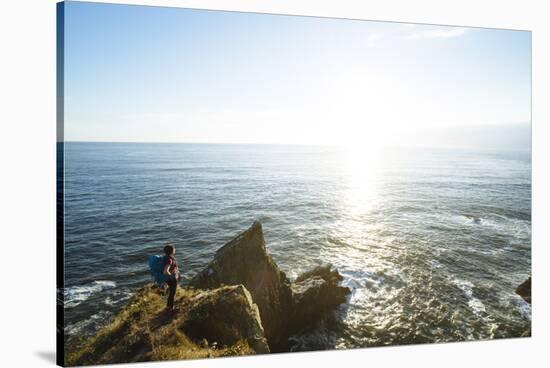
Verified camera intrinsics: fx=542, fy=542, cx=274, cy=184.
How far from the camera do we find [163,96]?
50.0 ft

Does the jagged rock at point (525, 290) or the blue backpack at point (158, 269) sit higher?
the blue backpack at point (158, 269)

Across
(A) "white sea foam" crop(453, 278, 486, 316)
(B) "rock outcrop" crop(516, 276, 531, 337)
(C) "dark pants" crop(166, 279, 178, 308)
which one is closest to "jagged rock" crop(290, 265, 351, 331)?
(A) "white sea foam" crop(453, 278, 486, 316)

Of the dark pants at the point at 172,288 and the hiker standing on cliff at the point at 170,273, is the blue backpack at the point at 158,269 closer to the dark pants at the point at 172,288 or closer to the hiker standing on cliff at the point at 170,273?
the hiker standing on cliff at the point at 170,273

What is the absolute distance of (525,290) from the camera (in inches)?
715

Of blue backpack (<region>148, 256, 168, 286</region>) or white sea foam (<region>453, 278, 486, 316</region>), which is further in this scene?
white sea foam (<region>453, 278, 486, 316</region>)

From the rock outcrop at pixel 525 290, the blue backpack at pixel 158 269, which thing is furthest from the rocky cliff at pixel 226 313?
the rock outcrop at pixel 525 290

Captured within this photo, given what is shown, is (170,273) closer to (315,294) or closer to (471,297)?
(315,294)

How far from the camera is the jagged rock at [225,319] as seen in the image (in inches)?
567

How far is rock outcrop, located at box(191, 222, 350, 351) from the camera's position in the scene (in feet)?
52.2

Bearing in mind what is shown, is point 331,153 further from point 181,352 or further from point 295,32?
point 181,352

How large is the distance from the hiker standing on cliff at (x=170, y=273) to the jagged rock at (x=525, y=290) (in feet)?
37.2

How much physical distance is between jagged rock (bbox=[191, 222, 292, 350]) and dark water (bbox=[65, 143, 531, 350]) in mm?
350

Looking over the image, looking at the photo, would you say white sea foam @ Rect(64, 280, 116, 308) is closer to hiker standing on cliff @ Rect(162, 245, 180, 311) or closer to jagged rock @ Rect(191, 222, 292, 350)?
hiker standing on cliff @ Rect(162, 245, 180, 311)

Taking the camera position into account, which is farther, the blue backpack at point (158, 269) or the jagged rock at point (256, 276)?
the jagged rock at point (256, 276)
